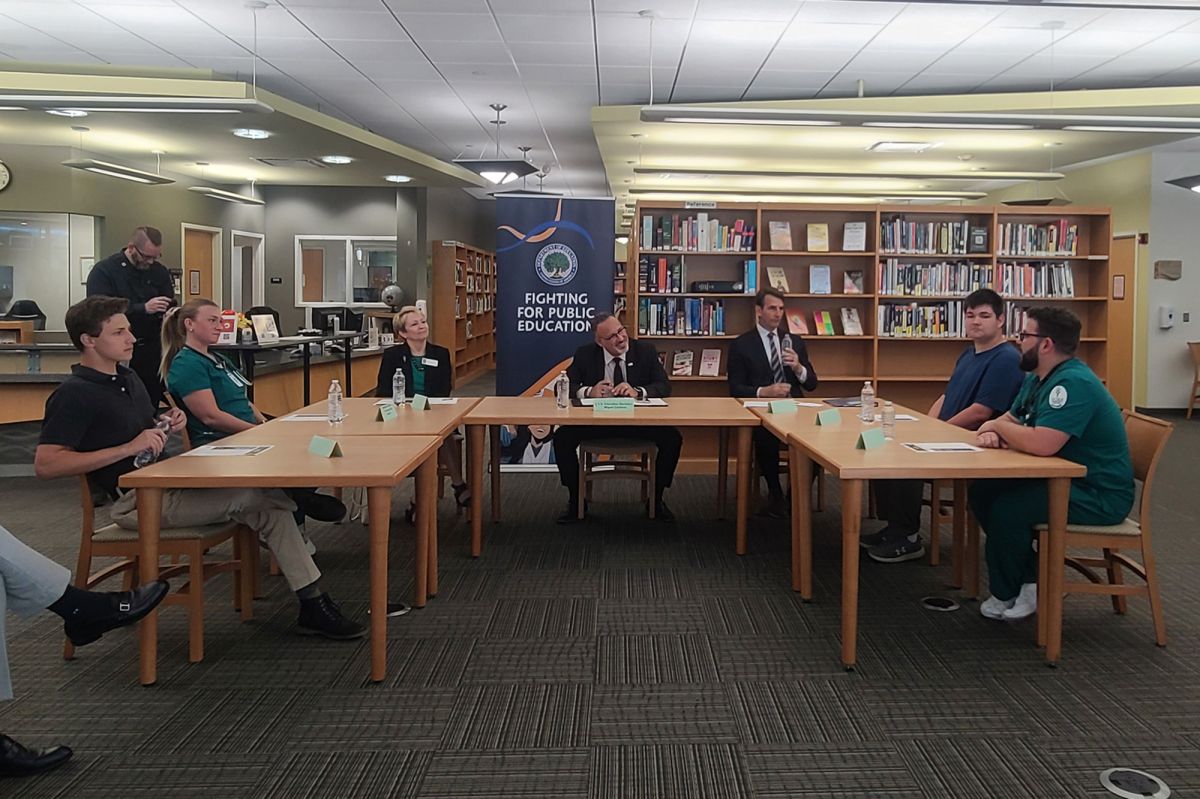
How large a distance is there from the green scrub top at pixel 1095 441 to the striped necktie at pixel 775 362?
8.27 feet

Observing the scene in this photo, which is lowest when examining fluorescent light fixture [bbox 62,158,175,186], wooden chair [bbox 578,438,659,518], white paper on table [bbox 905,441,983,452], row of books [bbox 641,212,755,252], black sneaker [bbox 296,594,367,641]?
black sneaker [bbox 296,594,367,641]

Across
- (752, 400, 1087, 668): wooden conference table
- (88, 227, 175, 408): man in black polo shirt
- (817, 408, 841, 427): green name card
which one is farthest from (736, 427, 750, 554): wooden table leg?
(88, 227, 175, 408): man in black polo shirt

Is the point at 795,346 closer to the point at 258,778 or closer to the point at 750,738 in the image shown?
the point at 750,738

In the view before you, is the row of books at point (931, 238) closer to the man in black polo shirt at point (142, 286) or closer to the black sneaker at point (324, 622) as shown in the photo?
the black sneaker at point (324, 622)

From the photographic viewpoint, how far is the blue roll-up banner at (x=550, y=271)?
22.8 feet

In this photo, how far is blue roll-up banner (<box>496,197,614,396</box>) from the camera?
6949 mm

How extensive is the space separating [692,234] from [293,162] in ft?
21.4

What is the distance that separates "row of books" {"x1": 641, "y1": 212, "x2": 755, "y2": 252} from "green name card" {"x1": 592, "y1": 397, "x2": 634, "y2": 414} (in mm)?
2231

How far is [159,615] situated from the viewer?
383 cm

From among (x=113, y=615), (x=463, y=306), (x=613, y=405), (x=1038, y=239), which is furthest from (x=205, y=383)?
(x=463, y=306)

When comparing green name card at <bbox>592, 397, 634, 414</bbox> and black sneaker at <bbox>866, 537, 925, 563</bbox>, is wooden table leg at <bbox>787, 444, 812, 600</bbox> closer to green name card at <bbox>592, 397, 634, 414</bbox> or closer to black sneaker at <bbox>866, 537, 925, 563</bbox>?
black sneaker at <bbox>866, 537, 925, 563</bbox>

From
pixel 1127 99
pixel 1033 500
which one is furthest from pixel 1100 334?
pixel 1033 500

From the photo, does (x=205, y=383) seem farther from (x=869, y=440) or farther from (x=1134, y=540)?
(x=1134, y=540)

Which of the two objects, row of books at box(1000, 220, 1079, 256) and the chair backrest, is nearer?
the chair backrest
